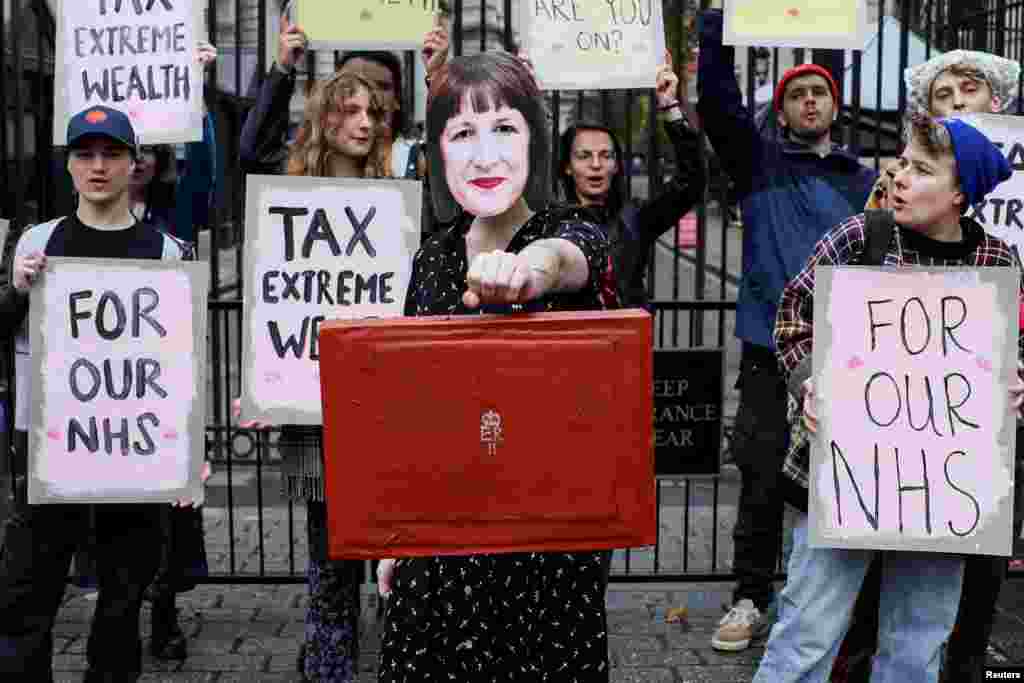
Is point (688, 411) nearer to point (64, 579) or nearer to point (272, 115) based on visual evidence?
point (272, 115)

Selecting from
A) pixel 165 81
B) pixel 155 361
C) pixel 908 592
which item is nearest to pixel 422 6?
pixel 165 81

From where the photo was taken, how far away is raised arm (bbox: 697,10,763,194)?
4.78m

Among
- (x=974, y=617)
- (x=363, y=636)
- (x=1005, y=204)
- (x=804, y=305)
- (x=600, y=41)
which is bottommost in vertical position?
(x=363, y=636)

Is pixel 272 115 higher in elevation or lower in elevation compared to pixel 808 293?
higher

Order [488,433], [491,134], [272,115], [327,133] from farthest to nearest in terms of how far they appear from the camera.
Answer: [272,115]
[327,133]
[491,134]
[488,433]

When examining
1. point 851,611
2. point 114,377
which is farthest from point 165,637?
point 851,611

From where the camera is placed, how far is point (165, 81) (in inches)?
187

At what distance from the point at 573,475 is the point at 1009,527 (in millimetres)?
1442

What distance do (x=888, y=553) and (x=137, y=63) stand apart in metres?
3.03

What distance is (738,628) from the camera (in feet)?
16.5

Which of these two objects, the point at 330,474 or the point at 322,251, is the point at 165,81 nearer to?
the point at 322,251

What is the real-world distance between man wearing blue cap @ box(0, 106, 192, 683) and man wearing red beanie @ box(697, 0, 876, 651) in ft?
6.56

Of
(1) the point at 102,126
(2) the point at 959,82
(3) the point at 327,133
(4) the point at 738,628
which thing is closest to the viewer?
(1) the point at 102,126

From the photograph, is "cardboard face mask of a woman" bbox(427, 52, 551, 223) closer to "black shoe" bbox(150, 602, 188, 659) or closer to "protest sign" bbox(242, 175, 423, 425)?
"protest sign" bbox(242, 175, 423, 425)
